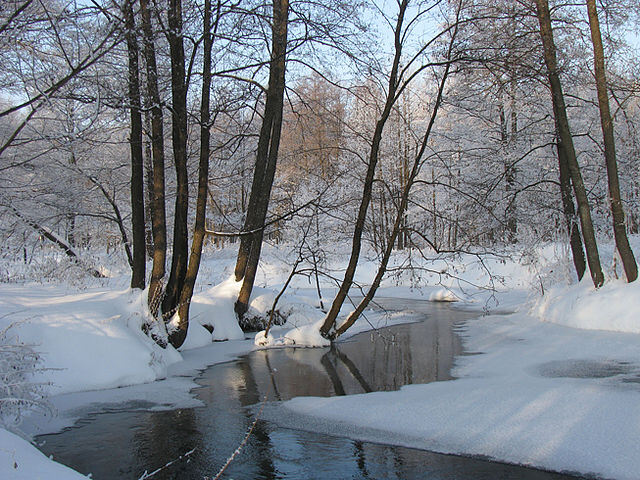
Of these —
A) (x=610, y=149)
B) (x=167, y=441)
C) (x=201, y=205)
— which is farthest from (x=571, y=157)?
(x=167, y=441)

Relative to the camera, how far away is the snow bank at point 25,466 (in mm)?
2848

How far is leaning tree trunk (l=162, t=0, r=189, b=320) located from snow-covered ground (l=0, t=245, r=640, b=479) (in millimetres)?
800

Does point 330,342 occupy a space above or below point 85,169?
below

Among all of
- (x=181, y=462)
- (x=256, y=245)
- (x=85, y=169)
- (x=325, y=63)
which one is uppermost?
(x=325, y=63)

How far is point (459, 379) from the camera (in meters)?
6.85

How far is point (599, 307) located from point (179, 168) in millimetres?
8079

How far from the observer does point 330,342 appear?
34.5 ft

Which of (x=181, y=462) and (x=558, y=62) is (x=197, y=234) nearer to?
(x=181, y=462)

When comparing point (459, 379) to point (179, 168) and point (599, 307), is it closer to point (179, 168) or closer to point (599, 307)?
point (599, 307)

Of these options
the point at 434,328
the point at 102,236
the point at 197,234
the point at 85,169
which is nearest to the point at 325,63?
the point at 197,234

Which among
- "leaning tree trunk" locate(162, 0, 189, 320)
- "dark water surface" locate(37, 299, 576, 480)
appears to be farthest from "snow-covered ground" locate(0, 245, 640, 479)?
"leaning tree trunk" locate(162, 0, 189, 320)

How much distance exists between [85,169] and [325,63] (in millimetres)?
7299

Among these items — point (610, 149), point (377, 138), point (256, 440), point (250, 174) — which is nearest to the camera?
point (256, 440)

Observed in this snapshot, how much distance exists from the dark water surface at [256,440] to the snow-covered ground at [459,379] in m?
0.28
